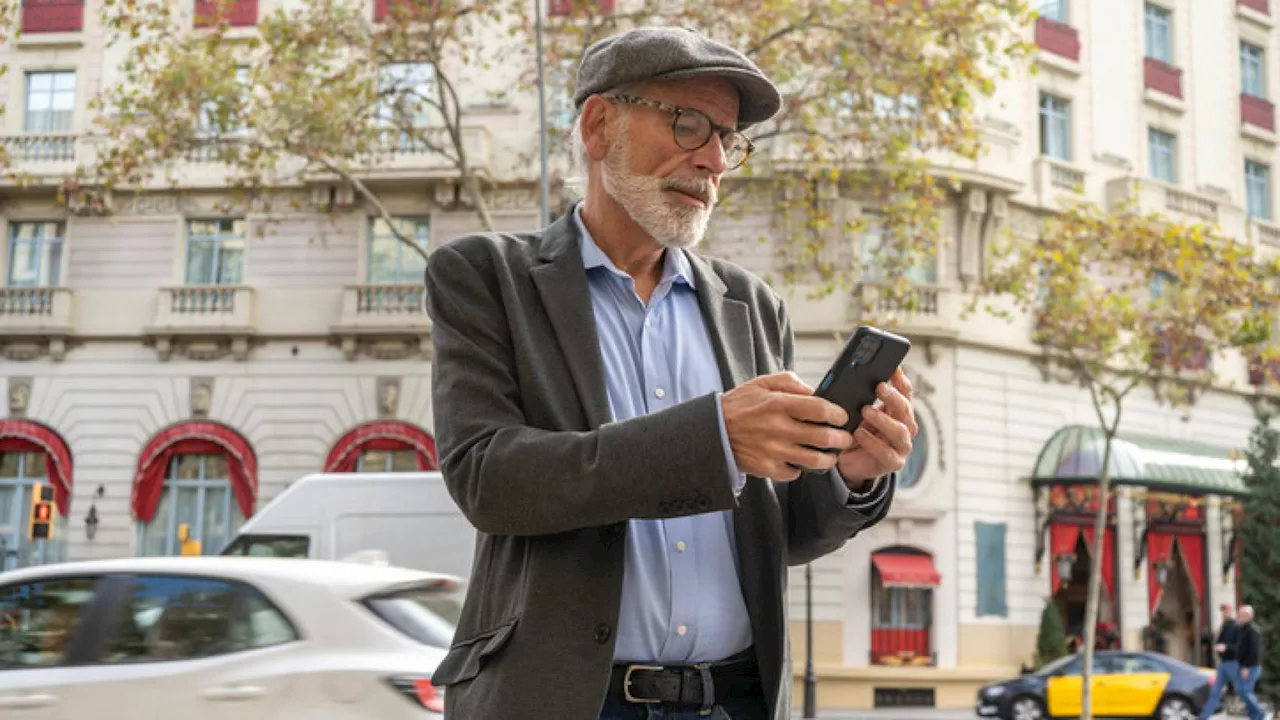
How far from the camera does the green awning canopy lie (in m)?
25.6

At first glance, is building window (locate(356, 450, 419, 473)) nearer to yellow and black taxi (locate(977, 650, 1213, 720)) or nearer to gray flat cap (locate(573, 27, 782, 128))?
yellow and black taxi (locate(977, 650, 1213, 720))

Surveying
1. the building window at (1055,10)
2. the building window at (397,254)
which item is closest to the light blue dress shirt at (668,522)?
the building window at (397,254)

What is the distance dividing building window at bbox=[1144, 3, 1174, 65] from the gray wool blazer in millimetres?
29893

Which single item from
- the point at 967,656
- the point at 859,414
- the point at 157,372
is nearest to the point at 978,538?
the point at 967,656

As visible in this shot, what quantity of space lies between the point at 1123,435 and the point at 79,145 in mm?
20541

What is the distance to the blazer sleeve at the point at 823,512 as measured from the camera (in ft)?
7.11

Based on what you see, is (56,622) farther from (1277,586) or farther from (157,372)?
(1277,586)

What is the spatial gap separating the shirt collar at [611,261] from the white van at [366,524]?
37.7 feet

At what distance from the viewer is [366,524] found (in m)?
14.1

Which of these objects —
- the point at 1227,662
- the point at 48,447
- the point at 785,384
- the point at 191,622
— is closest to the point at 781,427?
the point at 785,384

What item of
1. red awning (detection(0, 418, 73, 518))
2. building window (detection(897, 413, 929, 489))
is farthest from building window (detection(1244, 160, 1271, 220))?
red awning (detection(0, 418, 73, 518))

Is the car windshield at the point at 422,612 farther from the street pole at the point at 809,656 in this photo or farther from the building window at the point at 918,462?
the building window at the point at 918,462

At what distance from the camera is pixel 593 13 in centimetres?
1786

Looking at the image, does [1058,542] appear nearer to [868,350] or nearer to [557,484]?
[868,350]
